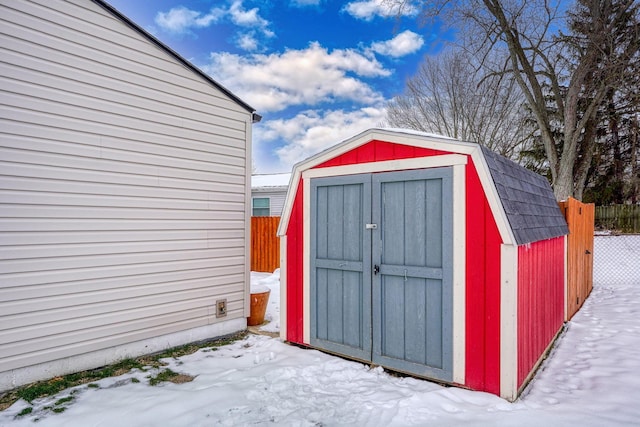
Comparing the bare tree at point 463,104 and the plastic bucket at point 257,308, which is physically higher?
the bare tree at point 463,104

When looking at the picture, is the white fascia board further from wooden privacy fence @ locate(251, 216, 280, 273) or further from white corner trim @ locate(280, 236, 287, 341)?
wooden privacy fence @ locate(251, 216, 280, 273)

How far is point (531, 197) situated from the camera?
3.82m

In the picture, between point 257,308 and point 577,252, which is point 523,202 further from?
point 257,308

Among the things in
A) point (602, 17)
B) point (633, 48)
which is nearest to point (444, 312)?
point (633, 48)

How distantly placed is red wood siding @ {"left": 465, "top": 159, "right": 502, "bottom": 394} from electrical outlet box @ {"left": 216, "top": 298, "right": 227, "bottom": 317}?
9.66ft

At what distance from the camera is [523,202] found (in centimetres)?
341

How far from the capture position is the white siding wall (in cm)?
303

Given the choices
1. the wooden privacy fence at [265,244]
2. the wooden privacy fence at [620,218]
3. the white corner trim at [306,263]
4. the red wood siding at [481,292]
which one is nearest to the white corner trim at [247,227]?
the white corner trim at [306,263]

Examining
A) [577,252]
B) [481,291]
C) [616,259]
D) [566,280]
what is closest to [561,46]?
[616,259]

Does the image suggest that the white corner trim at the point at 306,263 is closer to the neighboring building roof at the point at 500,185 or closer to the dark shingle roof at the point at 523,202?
the neighboring building roof at the point at 500,185

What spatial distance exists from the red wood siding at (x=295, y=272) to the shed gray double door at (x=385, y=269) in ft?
0.64

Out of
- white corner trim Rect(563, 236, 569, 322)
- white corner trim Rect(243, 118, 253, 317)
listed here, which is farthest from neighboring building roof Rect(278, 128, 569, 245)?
white corner trim Rect(243, 118, 253, 317)

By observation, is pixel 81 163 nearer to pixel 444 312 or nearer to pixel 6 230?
pixel 6 230

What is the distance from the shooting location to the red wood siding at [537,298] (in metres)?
2.92
